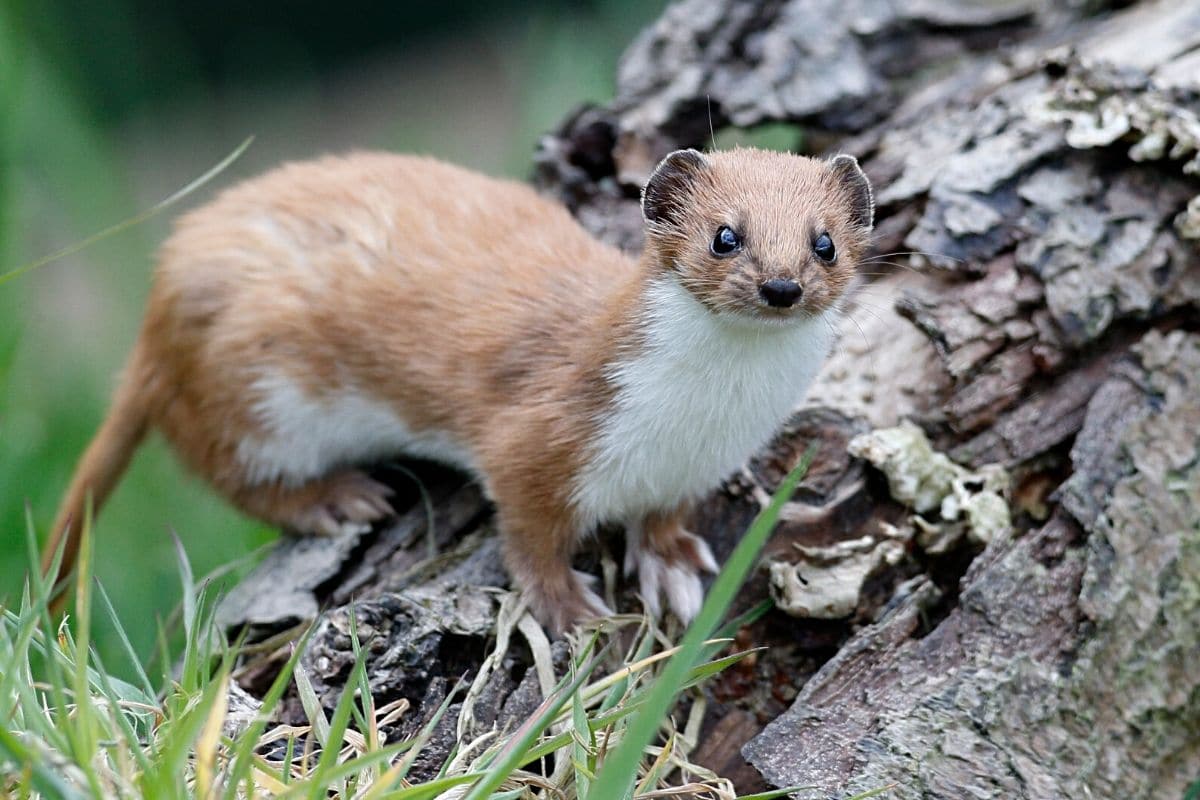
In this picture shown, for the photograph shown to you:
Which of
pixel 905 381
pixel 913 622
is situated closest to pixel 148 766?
pixel 913 622

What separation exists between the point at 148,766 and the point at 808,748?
4.56 feet

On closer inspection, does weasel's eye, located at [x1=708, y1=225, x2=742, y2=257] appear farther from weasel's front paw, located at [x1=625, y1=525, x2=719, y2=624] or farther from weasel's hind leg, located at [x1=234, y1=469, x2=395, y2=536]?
weasel's hind leg, located at [x1=234, y1=469, x2=395, y2=536]

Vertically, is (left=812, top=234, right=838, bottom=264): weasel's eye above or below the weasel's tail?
above

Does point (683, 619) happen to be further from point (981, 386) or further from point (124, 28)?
point (124, 28)

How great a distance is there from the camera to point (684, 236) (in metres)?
2.86

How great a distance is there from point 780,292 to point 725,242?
234mm

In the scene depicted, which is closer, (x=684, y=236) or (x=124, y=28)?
(x=684, y=236)

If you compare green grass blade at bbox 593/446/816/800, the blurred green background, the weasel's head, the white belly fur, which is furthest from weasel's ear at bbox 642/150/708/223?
the blurred green background

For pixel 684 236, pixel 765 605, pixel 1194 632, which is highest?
pixel 684 236

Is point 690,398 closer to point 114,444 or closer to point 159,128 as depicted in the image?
point 114,444

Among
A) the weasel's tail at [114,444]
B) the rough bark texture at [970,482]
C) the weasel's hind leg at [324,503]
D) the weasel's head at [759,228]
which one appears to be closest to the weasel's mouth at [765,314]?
the weasel's head at [759,228]

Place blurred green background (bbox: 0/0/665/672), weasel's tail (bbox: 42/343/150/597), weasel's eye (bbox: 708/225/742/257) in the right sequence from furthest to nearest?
blurred green background (bbox: 0/0/665/672) → weasel's tail (bbox: 42/343/150/597) → weasel's eye (bbox: 708/225/742/257)

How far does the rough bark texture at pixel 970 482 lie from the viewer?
280 cm

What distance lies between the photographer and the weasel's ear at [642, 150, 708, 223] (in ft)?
9.64
